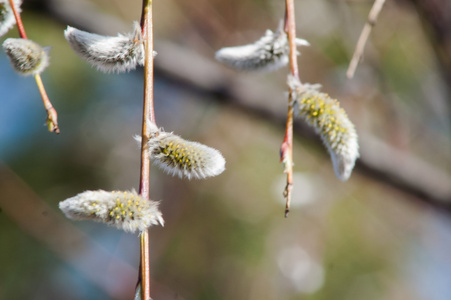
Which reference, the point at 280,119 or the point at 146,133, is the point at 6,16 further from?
the point at 280,119

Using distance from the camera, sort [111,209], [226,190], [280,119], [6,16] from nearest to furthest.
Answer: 1. [111,209]
2. [6,16]
3. [280,119]
4. [226,190]

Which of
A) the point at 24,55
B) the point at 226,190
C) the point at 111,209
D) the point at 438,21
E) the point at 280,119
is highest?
the point at 24,55

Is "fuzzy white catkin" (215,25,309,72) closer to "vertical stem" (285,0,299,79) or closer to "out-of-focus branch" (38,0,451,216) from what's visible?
"vertical stem" (285,0,299,79)

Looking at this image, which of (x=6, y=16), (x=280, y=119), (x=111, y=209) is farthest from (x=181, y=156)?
(x=280, y=119)

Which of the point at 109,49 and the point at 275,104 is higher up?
the point at 109,49

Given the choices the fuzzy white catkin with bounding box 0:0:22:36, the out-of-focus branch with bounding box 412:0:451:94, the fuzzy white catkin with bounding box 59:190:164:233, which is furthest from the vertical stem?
the out-of-focus branch with bounding box 412:0:451:94

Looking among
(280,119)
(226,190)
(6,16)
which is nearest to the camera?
(6,16)

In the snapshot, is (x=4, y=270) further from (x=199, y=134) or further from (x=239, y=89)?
(x=239, y=89)
